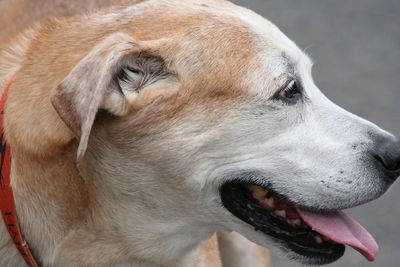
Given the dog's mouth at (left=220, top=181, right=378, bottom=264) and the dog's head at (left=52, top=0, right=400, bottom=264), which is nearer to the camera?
the dog's head at (left=52, top=0, right=400, bottom=264)

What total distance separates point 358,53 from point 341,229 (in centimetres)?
388

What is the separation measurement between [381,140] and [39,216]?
1242 mm

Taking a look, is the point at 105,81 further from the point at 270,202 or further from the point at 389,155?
the point at 389,155

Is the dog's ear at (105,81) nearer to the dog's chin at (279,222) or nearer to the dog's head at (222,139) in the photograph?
the dog's head at (222,139)

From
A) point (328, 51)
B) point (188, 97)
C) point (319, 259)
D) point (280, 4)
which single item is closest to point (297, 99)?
point (188, 97)

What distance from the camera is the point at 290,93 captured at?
2844 millimetres

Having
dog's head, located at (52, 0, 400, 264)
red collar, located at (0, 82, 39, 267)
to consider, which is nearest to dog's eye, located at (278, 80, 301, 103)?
dog's head, located at (52, 0, 400, 264)

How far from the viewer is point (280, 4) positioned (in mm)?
7152

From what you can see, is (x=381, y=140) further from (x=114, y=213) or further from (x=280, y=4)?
(x=280, y=4)

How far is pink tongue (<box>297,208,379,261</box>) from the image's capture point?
9.50 ft

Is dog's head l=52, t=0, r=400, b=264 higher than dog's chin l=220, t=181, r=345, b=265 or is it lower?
higher

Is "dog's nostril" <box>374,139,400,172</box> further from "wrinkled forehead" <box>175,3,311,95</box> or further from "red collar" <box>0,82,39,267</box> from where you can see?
"red collar" <box>0,82,39,267</box>

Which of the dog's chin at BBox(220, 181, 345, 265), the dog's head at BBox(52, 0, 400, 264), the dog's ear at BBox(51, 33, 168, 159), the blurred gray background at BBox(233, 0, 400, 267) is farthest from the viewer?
the blurred gray background at BBox(233, 0, 400, 267)

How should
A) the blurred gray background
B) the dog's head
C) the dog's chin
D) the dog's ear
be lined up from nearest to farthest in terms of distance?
the dog's ear → the dog's head → the dog's chin → the blurred gray background
